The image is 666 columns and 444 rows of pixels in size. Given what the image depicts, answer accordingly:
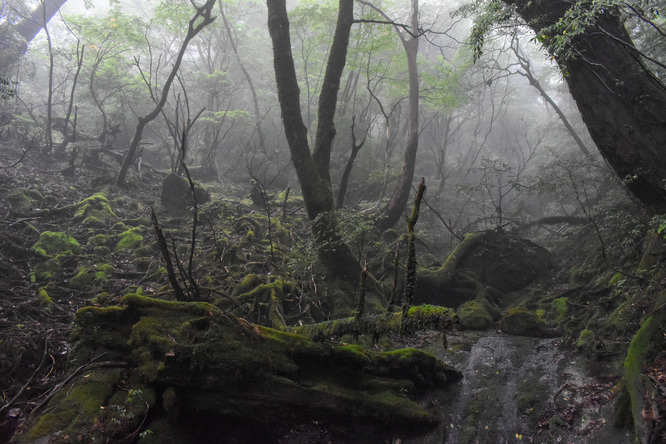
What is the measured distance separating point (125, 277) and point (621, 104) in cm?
1028

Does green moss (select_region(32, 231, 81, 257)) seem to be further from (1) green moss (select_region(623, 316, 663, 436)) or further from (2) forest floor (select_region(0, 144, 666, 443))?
(1) green moss (select_region(623, 316, 663, 436))

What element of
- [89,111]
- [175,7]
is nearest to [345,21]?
[175,7]

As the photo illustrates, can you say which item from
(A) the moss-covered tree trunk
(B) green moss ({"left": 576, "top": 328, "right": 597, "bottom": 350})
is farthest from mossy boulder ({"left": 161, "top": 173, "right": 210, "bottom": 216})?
(B) green moss ({"left": 576, "top": 328, "right": 597, "bottom": 350})

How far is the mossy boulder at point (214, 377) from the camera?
11.6ft

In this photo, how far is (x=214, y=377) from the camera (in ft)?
12.2

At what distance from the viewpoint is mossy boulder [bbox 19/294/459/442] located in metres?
3.54

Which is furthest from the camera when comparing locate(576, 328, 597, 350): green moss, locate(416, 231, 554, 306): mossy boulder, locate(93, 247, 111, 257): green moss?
locate(416, 231, 554, 306): mossy boulder

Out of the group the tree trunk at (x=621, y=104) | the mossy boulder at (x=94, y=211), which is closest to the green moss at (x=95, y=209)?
the mossy boulder at (x=94, y=211)

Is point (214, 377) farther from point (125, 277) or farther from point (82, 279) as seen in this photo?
point (125, 277)

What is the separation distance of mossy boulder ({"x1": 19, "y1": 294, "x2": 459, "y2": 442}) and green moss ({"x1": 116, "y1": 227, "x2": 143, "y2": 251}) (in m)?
5.70

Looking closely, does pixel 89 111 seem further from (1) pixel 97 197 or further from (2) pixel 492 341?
(2) pixel 492 341

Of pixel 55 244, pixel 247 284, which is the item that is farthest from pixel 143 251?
pixel 247 284

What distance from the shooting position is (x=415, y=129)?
13906mm

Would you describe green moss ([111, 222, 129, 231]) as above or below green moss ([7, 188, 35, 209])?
below
